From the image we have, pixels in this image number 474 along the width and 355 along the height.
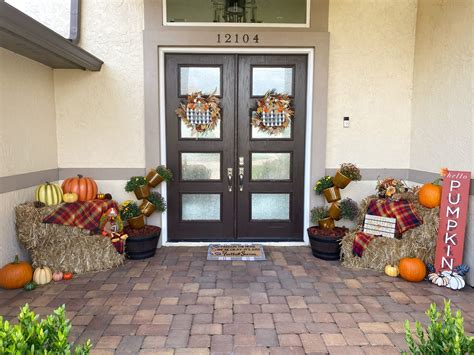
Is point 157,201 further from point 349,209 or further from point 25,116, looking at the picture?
point 349,209

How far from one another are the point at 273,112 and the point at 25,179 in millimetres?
2922

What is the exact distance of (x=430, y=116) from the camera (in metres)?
4.06

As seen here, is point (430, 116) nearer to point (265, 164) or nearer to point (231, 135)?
point (265, 164)

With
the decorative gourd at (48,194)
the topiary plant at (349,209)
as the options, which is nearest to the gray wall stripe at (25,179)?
the decorative gourd at (48,194)

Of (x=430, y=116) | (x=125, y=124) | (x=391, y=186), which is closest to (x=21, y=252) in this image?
(x=125, y=124)

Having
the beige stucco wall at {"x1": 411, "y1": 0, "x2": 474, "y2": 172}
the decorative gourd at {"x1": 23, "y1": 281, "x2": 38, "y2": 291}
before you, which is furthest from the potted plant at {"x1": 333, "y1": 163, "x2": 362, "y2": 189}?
the decorative gourd at {"x1": 23, "y1": 281, "x2": 38, "y2": 291}

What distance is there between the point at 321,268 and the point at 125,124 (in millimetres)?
2913

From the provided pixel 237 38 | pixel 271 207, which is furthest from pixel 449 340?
pixel 237 38

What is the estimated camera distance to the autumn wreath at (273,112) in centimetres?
438

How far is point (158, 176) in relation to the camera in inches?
165

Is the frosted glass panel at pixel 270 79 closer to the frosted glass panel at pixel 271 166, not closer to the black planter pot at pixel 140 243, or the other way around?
the frosted glass panel at pixel 271 166

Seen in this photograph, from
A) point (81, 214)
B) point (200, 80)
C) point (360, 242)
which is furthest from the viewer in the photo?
point (200, 80)

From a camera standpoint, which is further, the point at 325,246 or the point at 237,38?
the point at 237,38

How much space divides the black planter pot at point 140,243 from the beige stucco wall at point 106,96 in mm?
892
